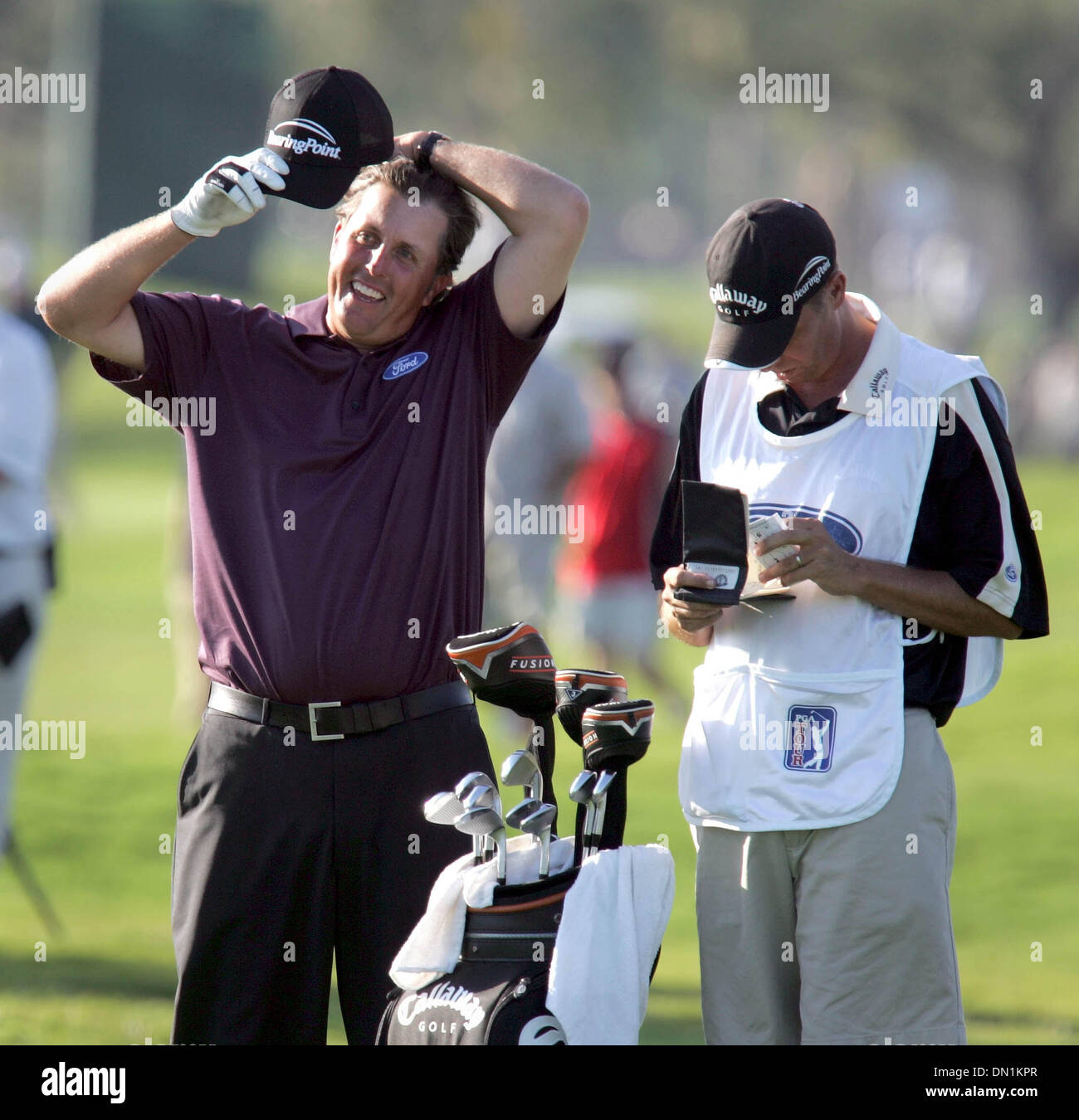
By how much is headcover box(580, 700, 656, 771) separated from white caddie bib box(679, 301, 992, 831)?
20 centimetres

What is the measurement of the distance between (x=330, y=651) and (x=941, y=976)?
142 centimetres

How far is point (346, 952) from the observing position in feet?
12.1

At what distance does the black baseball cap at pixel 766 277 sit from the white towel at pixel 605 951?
103cm

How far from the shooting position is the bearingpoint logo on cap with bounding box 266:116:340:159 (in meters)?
3.49

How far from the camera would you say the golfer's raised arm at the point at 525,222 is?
372cm

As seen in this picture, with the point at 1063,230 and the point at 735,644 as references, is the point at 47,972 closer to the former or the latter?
the point at 735,644

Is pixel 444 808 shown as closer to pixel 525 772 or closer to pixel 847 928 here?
pixel 525 772

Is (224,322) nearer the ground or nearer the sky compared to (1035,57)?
nearer the ground

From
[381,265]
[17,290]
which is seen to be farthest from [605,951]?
[17,290]

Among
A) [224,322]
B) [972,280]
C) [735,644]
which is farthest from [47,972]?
[972,280]

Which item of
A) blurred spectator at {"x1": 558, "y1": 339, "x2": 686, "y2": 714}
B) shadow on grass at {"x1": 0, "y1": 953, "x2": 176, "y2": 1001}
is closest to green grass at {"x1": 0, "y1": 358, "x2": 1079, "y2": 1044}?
shadow on grass at {"x1": 0, "y1": 953, "x2": 176, "y2": 1001}

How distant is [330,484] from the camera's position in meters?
3.63
